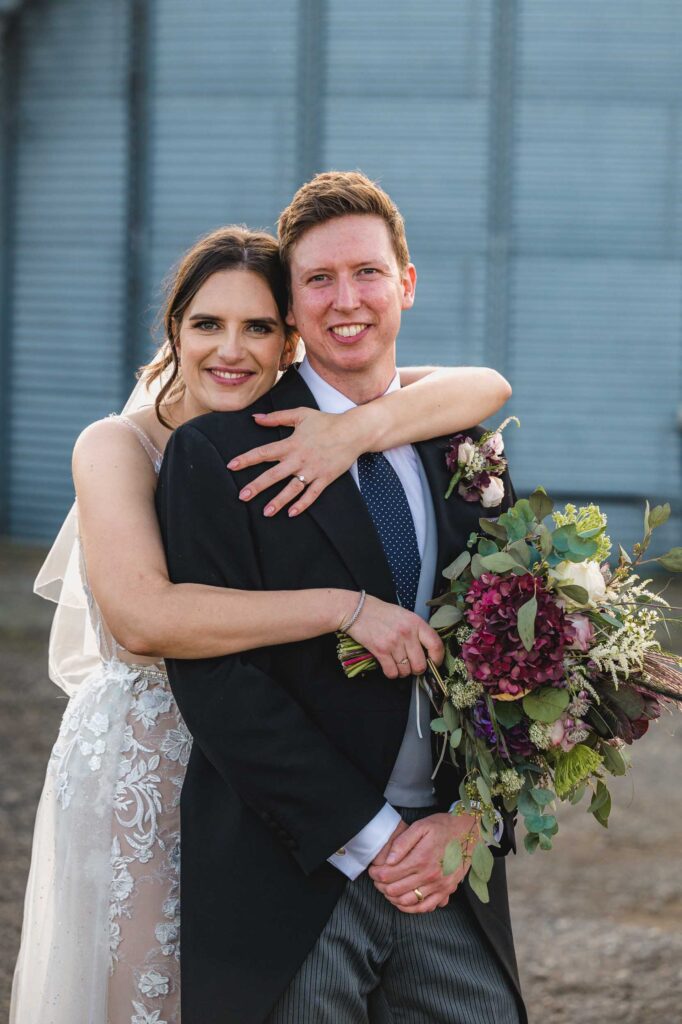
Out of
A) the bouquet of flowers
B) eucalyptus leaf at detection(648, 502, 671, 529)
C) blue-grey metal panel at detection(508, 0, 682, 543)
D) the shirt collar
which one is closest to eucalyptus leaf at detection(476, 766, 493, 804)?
the bouquet of flowers

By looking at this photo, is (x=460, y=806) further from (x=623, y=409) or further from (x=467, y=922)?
(x=623, y=409)

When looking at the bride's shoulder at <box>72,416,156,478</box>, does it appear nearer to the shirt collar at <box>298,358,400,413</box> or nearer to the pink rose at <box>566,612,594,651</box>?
the shirt collar at <box>298,358,400,413</box>

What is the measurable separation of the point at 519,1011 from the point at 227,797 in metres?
0.75

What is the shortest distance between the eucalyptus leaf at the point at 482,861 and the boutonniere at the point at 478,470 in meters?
0.70

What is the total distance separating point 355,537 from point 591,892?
126 inches

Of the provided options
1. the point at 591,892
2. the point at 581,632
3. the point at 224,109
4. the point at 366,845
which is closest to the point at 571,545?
the point at 581,632

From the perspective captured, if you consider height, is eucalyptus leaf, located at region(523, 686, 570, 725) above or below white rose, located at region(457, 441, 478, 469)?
below

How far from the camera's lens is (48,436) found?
11.4 metres

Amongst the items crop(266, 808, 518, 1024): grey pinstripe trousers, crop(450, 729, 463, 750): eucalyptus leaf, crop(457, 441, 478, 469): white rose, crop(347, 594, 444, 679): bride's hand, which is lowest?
crop(266, 808, 518, 1024): grey pinstripe trousers

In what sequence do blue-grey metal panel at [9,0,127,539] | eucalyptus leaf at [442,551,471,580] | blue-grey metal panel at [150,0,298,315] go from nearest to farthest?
eucalyptus leaf at [442,551,471,580], blue-grey metal panel at [150,0,298,315], blue-grey metal panel at [9,0,127,539]

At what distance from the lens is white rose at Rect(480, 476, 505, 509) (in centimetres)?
279

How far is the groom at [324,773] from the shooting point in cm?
255

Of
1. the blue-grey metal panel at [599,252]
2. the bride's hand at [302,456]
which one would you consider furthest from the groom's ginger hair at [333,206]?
the blue-grey metal panel at [599,252]

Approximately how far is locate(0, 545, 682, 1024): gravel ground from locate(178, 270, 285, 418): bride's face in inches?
80.7
